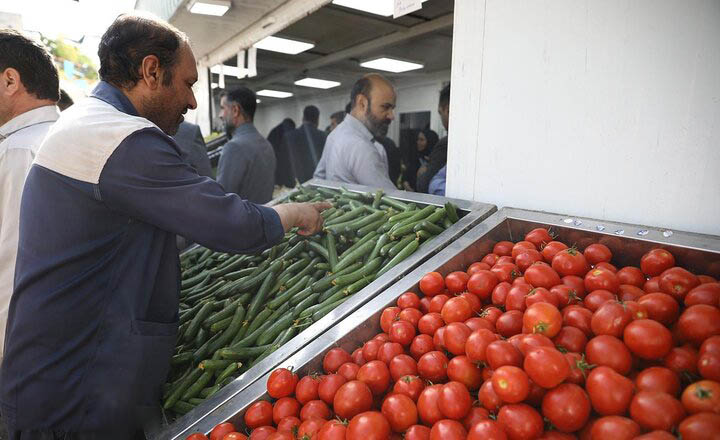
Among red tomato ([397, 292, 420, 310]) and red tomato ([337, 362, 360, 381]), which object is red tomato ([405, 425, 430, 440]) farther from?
red tomato ([397, 292, 420, 310])

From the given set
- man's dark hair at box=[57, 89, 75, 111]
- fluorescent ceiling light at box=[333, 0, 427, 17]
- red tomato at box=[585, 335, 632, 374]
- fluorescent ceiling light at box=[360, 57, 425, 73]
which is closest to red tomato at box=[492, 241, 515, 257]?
red tomato at box=[585, 335, 632, 374]

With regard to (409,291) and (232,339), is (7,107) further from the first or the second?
(409,291)

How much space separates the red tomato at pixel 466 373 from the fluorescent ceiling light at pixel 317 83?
13972mm

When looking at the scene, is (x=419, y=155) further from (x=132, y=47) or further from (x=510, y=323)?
(x=510, y=323)

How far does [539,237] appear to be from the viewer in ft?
7.25

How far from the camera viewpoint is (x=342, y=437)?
1.40 meters

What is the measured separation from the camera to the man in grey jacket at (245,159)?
16.1 feet

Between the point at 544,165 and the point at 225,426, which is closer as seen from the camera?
the point at 225,426

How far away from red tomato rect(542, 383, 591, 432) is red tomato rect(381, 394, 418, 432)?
427 mm


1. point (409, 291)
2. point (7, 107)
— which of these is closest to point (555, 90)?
point (409, 291)

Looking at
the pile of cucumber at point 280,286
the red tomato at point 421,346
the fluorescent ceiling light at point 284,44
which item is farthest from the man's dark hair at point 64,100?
the red tomato at point 421,346

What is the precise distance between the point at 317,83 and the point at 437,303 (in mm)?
14592

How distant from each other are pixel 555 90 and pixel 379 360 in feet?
5.73

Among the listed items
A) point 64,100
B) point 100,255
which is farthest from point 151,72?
point 64,100
